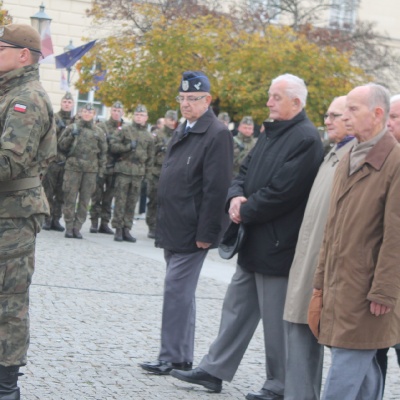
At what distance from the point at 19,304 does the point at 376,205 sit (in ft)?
6.93

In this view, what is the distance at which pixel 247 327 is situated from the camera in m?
7.16

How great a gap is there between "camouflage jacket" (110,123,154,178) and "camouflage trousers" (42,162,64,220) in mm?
894

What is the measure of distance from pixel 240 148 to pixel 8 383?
1292 centimetres

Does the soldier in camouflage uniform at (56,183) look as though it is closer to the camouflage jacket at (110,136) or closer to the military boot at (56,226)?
the military boot at (56,226)

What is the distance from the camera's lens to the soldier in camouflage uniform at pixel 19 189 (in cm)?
604

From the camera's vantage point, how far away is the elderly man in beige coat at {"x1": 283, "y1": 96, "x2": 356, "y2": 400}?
619 cm

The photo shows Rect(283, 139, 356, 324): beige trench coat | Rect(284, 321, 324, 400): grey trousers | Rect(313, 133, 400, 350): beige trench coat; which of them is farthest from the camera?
Rect(284, 321, 324, 400): grey trousers

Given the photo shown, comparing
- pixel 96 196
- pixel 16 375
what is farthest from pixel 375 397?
pixel 96 196

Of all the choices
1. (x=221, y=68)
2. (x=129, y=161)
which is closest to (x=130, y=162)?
(x=129, y=161)

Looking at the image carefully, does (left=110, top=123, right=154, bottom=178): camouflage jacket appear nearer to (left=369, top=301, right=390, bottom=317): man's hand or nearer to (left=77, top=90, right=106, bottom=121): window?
(left=369, top=301, right=390, bottom=317): man's hand

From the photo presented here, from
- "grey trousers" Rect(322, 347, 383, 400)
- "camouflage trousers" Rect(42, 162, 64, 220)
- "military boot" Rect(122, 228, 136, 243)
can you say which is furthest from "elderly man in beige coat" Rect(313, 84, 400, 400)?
"camouflage trousers" Rect(42, 162, 64, 220)

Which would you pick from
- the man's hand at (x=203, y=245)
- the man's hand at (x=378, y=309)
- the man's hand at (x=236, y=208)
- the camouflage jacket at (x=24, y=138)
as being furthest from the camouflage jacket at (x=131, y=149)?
the man's hand at (x=378, y=309)

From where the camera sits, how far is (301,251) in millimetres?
6270

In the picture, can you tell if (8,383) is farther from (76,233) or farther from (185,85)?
(76,233)
